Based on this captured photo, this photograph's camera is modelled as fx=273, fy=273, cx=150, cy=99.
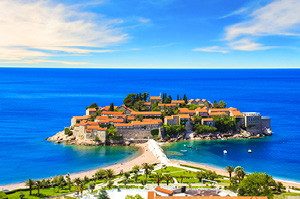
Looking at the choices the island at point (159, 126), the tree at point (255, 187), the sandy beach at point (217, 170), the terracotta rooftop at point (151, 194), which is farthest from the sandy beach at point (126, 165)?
the tree at point (255, 187)

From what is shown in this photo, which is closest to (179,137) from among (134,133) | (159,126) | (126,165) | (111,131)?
(159,126)

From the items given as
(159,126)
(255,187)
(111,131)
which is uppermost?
(159,126)

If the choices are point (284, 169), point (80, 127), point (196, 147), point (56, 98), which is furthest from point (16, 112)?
point (284, 169)

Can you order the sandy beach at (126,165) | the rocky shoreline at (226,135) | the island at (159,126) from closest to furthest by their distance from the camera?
the sandy beach at (126,165)
the island at (159,126)
the rocky shoreline at (226,135)

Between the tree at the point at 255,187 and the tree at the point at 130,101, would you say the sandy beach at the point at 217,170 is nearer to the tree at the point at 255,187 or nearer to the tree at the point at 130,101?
the tree at the point at 255,187

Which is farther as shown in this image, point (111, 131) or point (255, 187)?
point (111, 131)

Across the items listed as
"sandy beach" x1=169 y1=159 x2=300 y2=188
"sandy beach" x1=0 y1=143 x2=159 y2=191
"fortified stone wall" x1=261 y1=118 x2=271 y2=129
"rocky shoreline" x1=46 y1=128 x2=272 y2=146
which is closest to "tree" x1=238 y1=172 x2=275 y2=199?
"sandy beach" x1=169 y1=159 x2=300 y2=188

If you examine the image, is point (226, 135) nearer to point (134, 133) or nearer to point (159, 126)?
point (159, 126)

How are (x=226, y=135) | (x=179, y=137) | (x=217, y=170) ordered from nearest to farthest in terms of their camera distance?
(x=217, y=170)
(x=179, y=137)
(x=226, y=135)
